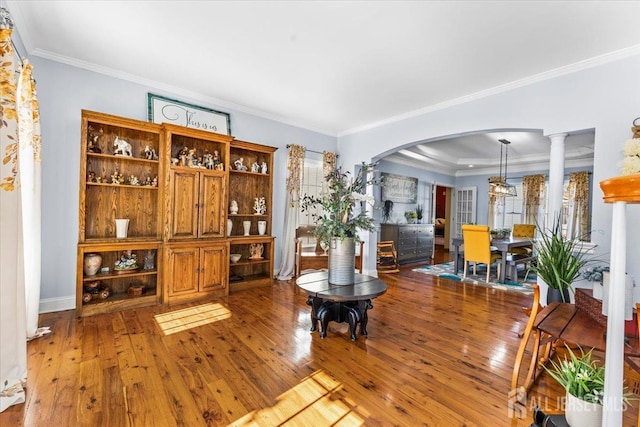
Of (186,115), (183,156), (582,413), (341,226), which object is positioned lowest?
(582,413)

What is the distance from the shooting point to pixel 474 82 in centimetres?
353

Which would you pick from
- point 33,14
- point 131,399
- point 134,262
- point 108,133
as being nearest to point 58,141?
point 108,133

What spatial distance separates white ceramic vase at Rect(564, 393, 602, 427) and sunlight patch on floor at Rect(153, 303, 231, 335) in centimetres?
302

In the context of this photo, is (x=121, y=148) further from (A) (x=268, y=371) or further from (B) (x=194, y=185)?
(A) (x=268, y=371)

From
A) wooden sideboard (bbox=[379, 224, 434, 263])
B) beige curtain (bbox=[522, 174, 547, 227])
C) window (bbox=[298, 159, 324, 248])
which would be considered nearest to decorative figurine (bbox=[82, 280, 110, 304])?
window (bbox=[298, 159, 324, 248])

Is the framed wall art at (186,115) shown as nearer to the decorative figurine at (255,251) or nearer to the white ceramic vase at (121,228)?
the white ceramic vase at (121,228)

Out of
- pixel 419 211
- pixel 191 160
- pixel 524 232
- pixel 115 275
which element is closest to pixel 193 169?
pixel 191 160

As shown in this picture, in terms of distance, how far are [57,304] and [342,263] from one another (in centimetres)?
334

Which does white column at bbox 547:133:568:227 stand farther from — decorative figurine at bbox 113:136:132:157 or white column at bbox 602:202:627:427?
decorative figurine at bbox 113:136:132:157

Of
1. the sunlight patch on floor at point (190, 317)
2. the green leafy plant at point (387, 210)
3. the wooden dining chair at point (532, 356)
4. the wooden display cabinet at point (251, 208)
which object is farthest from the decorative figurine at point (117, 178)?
the green leafy plant at point (387, 210)

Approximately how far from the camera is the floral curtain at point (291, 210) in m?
5.07

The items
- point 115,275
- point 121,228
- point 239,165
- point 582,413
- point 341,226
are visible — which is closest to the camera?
point 582,413

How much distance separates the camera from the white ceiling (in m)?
2.35

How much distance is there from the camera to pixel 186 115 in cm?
414
